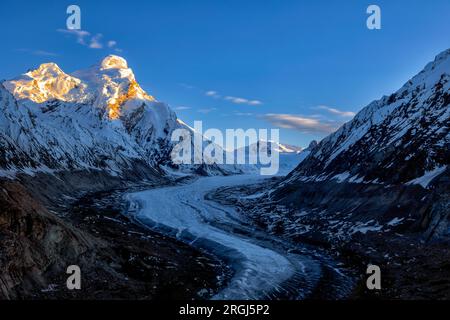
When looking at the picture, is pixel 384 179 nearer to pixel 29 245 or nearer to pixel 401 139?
pixel 401 139

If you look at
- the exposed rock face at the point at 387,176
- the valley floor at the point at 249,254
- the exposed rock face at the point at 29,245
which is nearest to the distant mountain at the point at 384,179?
the exposed rock face at the point at 387,176

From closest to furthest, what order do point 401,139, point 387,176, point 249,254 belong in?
point 249,254 < point 387,176 < point 401,139

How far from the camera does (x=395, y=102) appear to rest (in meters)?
61.7

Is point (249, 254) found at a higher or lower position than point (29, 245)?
lower

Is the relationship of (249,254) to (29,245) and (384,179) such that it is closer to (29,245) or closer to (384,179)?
(29,245)

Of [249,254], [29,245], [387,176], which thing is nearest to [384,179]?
[387,176]

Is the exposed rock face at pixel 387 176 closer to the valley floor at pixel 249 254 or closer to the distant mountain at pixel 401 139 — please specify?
the distant mountain at pixel 401 139

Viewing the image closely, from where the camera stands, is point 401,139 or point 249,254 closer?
point 249,254

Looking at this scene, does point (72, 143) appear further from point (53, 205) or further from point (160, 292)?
point (160, 292)

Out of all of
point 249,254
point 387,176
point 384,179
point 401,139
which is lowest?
point 249,254

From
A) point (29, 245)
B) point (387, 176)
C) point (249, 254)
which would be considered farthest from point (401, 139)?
point (29, 245)

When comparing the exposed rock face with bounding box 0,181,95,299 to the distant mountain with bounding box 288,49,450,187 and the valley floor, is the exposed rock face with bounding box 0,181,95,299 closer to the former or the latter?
the valley floor

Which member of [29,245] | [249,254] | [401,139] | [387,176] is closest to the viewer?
[29,245]
